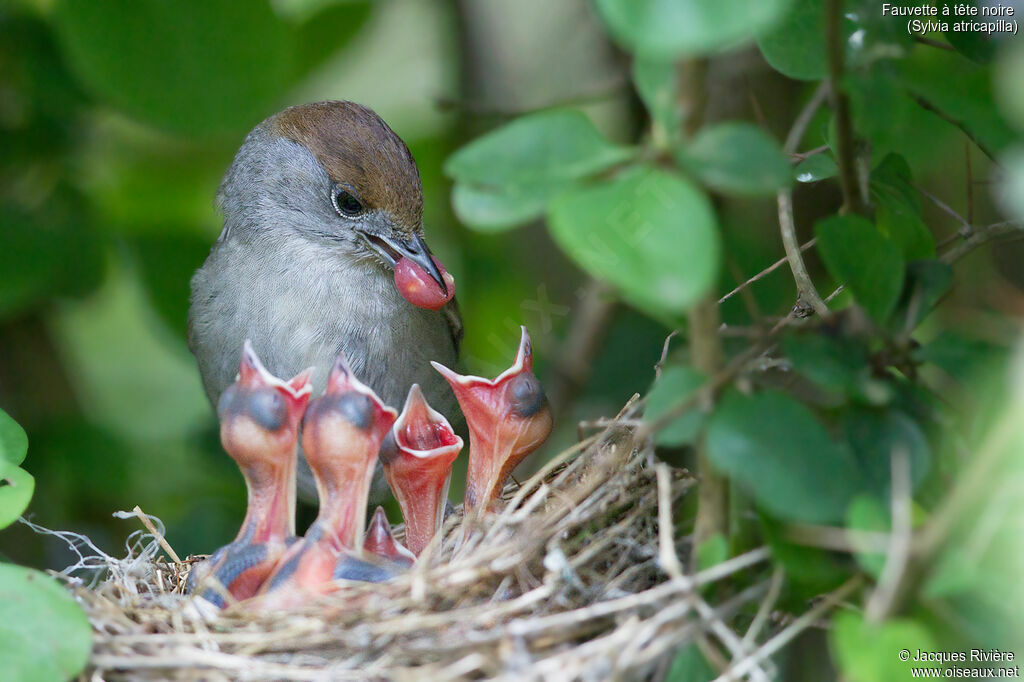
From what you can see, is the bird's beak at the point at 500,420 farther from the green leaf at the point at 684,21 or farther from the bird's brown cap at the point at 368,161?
the green leaf at the point at 684,21

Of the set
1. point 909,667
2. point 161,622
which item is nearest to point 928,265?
point 909,667

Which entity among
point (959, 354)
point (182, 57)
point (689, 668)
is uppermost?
point (182, 57)

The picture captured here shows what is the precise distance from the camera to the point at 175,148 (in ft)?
15.3

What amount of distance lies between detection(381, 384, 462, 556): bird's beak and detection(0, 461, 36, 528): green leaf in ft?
3.47

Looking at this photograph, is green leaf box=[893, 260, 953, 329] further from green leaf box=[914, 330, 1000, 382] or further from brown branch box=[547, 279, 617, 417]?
brown branch box=[547, 279, 617, 417]

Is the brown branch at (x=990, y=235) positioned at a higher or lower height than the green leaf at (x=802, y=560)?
higher

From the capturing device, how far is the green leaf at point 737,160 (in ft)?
4.75

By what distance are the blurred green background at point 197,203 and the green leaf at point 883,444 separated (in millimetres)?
1027

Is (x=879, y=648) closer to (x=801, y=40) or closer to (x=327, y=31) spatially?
(x=801, y=40)

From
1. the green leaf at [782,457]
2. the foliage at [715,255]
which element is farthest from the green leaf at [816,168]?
the green leaf at [782,457]

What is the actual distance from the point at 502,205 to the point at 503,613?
2.85 feet

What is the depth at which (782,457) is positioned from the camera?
1536 mm

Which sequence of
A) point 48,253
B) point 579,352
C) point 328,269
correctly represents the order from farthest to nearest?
1. point 579,352
2. point 48,253
3. point 328,269

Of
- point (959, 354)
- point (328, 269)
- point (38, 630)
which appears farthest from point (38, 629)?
point (328, 269)
